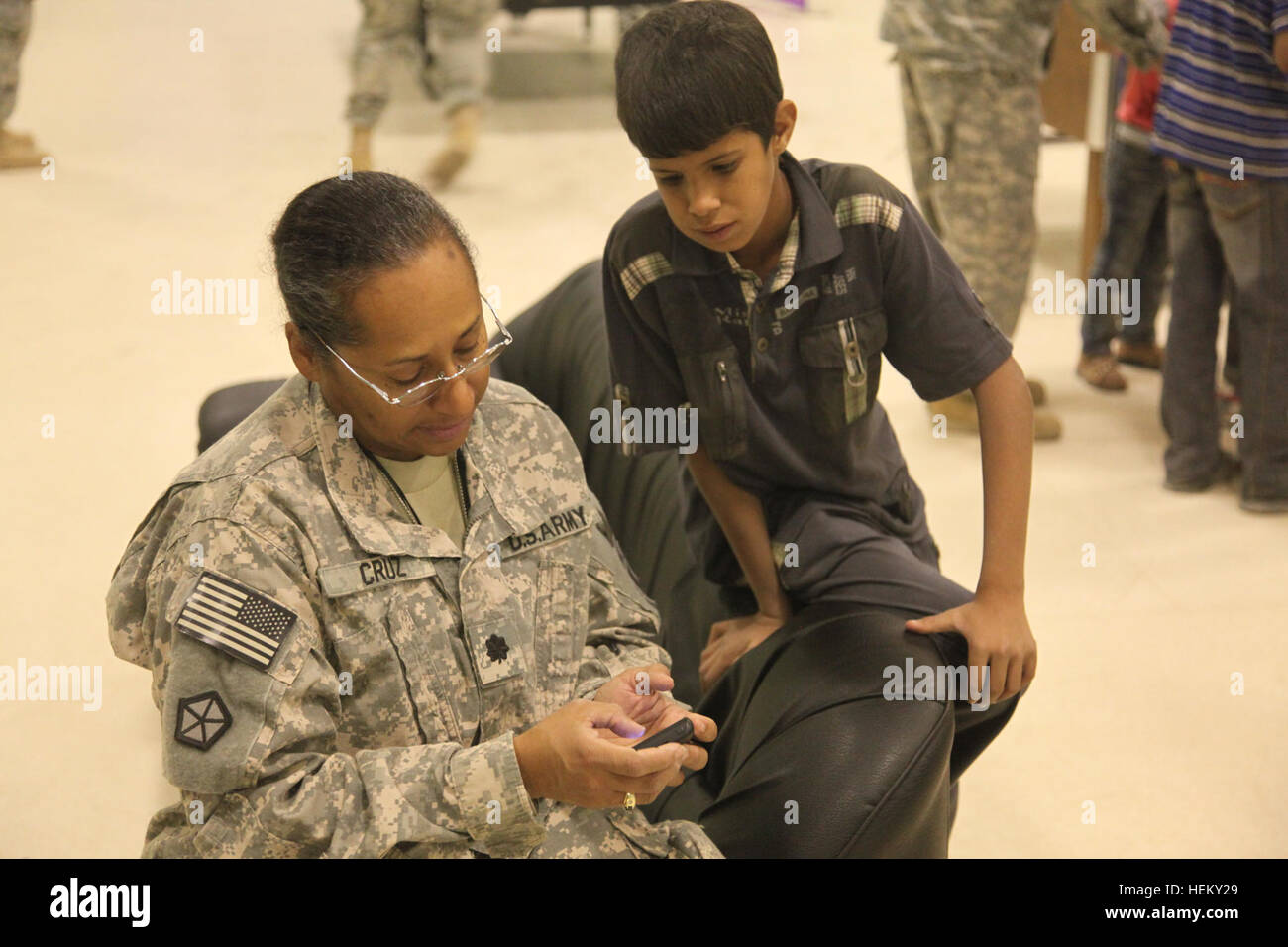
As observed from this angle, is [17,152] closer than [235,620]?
No

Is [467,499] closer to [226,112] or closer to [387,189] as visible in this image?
[387,189]

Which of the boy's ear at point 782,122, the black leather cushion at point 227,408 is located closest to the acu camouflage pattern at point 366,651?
the boy's ear at point 782,122

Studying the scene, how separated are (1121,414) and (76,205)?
12.9ft

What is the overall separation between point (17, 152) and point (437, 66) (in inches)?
69.6

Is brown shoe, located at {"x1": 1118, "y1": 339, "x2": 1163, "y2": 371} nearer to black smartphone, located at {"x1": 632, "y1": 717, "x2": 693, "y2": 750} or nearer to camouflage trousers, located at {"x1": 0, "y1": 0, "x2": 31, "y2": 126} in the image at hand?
black smartphone, located at {"x1": 632, "y1": 717, "x2": 693, "y2": 750}

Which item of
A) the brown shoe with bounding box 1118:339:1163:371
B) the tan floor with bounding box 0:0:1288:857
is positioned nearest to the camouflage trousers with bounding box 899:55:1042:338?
the tan floor with bounding box 0:0:1288:857

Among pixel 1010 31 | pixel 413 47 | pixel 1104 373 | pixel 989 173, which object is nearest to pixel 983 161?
pixel 989 173

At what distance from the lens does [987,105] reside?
3.41 meters

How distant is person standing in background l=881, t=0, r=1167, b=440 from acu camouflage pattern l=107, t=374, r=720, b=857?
6.91 ft

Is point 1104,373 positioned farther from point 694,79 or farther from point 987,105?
point 694,79

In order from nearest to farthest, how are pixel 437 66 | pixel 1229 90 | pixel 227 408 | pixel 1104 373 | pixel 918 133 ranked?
1. pixel 227 408
2. pixel 1229 90
3. pixel 918 133
4. pixel 1104 373
5. pixel 437 66

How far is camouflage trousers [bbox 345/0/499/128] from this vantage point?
528cm

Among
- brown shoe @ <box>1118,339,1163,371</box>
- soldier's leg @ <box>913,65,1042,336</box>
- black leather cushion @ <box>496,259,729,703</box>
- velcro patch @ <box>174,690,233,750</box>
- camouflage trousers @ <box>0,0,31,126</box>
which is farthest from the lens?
camouflage trousers @ <box>0,0,31,126</box>

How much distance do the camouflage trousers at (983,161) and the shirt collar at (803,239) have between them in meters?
1.73
